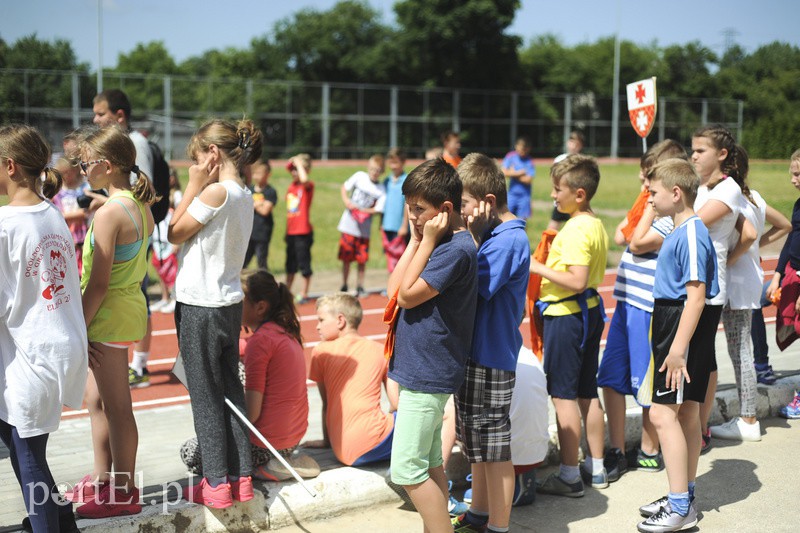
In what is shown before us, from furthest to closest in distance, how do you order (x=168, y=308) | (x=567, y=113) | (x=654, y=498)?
(x=567, y=113)
(x=168, y=308)
(x=654, y=498)

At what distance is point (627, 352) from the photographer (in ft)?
17.3

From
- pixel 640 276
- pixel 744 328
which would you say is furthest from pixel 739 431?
pixel 640 276

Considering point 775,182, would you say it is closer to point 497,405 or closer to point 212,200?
point 497,405

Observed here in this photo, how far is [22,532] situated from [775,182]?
6497mm

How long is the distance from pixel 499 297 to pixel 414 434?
77cm

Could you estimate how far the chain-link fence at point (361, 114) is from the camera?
33.9 meters

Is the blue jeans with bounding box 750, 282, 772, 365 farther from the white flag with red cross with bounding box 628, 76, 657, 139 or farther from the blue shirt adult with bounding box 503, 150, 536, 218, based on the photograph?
the blue shirt adult with bounding box 503, 150, 536, 218

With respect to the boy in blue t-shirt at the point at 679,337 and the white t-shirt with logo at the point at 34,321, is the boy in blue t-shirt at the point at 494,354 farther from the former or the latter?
the white t-shirt with logo at the point at 34,321

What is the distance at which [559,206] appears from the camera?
5.05 metres

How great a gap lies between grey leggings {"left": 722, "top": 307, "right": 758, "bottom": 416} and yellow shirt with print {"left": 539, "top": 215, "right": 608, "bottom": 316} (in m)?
1.44

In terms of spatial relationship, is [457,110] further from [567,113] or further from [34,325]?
[34,325]

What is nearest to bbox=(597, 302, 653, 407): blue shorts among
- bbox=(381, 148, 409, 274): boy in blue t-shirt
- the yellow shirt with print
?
the yellow shirt with print

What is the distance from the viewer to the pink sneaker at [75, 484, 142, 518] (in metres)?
4.12

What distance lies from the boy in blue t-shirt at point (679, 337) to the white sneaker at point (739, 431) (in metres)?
1.38
